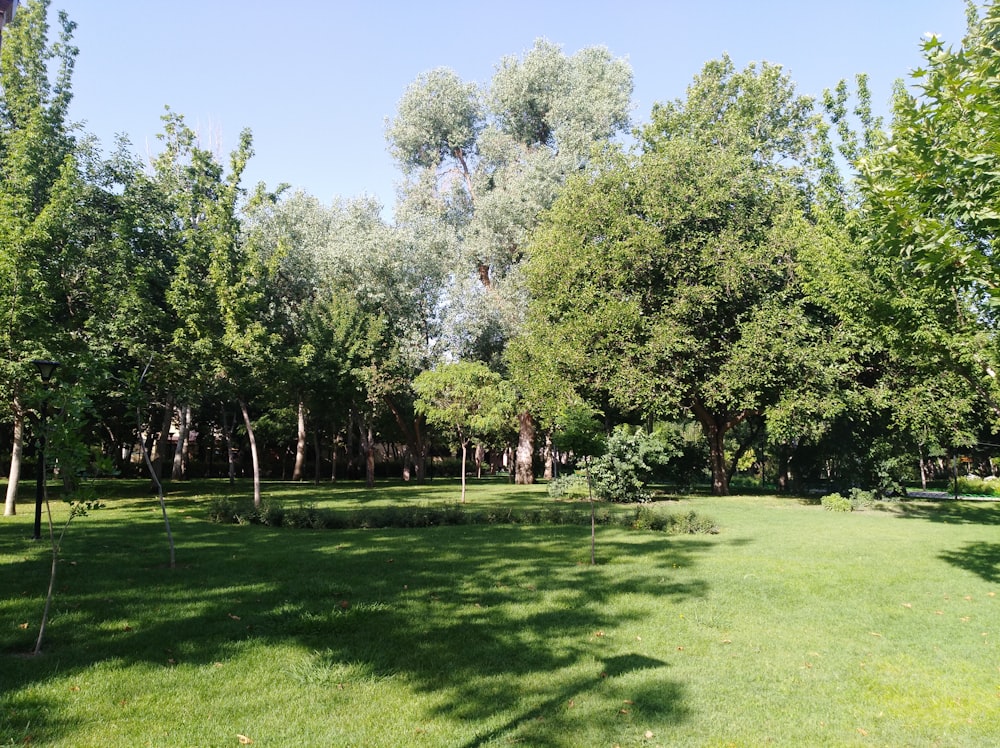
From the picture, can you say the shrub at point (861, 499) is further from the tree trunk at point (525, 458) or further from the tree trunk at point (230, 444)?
the tree trunk at point (230, 444)

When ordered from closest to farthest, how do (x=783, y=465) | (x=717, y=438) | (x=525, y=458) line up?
(x=717, y=438) < (x=783, y=465) < (x=525, y=458)

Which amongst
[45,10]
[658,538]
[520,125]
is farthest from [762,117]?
[45,10]

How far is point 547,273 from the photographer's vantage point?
25.3m

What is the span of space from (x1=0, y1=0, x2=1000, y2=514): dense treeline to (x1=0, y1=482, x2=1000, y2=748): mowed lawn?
78.6 inches

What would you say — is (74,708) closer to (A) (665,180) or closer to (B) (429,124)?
(A) (665,180)

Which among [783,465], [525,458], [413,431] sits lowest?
[783,465]

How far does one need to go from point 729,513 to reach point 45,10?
24.9m

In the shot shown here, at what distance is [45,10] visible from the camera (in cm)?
1869

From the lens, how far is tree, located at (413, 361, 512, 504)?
860 inches

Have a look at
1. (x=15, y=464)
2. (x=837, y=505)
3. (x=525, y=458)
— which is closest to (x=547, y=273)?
(x=525, y=458)

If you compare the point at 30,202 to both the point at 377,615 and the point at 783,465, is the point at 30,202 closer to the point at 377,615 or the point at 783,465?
the point at 377,615

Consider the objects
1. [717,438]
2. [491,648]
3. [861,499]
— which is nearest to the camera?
[491,648]

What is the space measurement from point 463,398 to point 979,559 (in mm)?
14940

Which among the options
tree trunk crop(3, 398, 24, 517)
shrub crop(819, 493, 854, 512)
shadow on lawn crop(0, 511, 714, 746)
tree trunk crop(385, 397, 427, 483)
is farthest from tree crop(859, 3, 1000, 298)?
tree trunk crop(385, 397, 427, 483)
